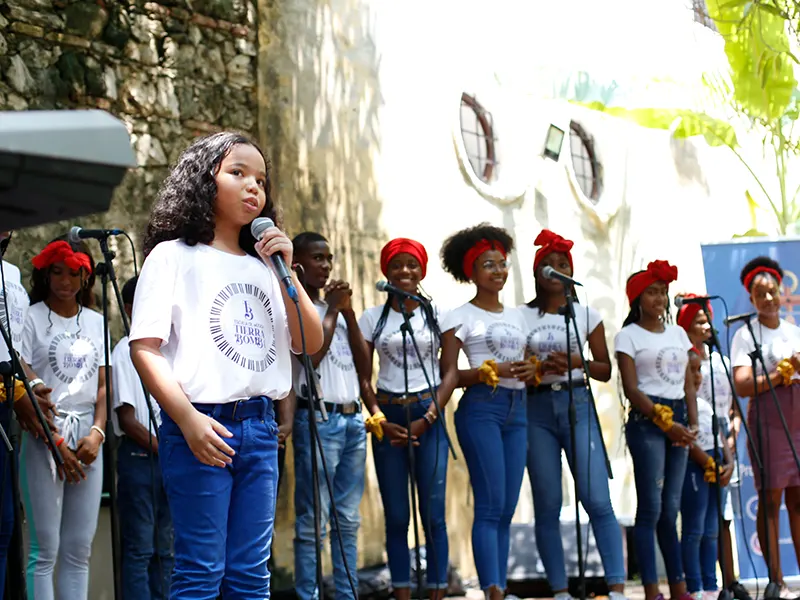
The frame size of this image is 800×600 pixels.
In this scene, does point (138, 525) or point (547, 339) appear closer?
point (138, 525)

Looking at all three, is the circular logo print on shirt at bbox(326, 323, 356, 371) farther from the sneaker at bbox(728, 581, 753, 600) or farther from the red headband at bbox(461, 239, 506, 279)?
the sneaker at bbox(728, 581, 753, 600)

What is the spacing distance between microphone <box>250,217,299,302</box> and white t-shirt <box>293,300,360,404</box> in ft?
7.37

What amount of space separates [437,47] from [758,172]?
4.48m

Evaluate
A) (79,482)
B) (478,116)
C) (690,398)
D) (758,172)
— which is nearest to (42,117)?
(79,482)

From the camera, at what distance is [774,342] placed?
250 inches

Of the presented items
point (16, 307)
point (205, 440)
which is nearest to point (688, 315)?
point (16, 307)

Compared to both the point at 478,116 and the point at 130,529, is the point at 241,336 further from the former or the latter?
the point at 478,116

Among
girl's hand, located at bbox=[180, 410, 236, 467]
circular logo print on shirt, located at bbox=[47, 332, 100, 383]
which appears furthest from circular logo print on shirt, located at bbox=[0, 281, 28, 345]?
girl's hand, located at bbox=[180, 410, 236, 467]

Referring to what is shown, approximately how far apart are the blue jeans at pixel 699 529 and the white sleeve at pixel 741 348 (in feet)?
1.82

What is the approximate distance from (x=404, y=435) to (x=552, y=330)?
1020 millimetres

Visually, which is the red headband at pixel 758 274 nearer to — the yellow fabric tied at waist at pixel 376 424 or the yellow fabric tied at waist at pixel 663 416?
the yellow fabric tied at waist at pixel 663 416

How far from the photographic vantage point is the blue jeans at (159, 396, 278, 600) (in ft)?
8.84

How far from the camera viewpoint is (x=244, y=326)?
287 centimetres

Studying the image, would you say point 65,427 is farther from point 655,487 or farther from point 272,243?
point 655,487
